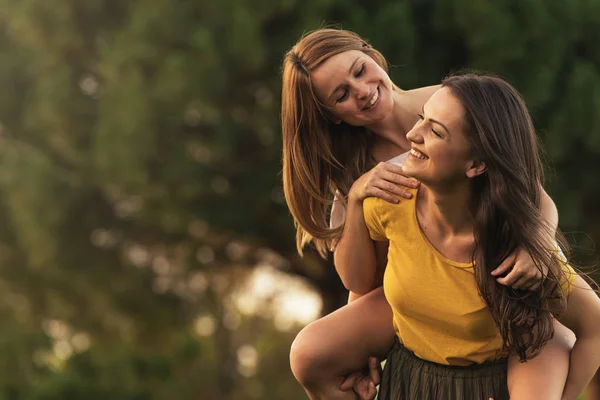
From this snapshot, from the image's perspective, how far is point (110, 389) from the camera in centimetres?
1025

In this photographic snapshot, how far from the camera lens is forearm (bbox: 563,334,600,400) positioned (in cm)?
282

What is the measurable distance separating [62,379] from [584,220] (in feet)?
15.7

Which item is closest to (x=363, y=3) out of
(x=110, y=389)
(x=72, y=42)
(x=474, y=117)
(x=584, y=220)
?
(x=584, y=220)

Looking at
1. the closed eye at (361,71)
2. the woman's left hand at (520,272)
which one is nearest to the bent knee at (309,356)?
the woman's left hand at (520,272)

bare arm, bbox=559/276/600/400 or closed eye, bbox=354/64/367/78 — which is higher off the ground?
closed eye, bbox=354/64/367/78

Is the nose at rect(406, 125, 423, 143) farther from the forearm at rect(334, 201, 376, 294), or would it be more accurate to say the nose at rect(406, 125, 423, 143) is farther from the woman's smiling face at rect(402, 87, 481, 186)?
the forearm at rect(334, 201, 376, 294)

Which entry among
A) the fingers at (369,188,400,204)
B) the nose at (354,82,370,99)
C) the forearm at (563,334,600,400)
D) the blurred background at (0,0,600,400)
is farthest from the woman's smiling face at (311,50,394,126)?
the blurred background at (0,0,600,400)

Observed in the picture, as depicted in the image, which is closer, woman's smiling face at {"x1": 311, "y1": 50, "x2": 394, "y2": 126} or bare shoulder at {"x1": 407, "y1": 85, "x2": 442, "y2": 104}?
woman's smiling face at {"x1": 311, "y1": 50, "x2": 394, "y2": 126}

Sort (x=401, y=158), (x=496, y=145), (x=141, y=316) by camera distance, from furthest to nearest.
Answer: (x=141, y=316) → (x=401, y=158) → (x=496, y=145)

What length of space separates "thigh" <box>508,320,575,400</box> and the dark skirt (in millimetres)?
50

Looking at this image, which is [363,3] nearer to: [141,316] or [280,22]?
[280,22]

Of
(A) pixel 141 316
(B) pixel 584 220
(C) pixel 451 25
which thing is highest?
(C) pixel 451 25

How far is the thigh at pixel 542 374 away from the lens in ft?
9.05

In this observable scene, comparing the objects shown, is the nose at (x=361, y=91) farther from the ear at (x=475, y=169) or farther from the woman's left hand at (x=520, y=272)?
the woman's left hand at (x=520, y=272)
